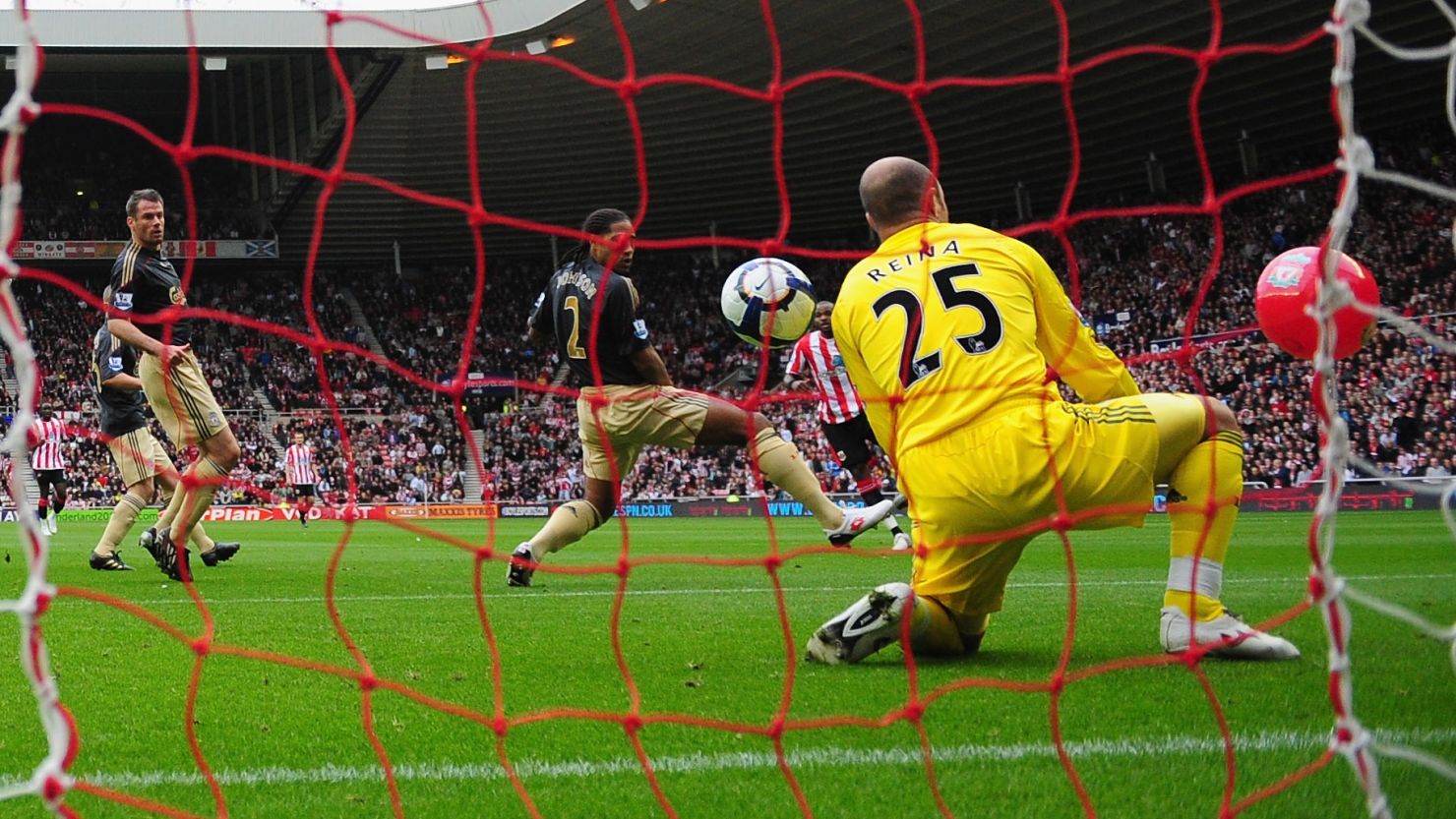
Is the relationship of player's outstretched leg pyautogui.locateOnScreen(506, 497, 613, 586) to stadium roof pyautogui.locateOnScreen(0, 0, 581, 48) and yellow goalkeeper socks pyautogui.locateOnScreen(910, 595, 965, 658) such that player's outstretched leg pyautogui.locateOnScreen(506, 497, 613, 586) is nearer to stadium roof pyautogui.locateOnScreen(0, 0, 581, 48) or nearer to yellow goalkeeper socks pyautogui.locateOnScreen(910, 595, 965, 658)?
yellow goalkeeper socks pyautogui.locateOnScreen(910, 595, 965, 658)

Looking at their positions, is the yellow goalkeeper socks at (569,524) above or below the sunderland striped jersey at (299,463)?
above

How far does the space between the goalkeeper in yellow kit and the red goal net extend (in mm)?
175

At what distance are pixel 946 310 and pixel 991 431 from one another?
1.23 ft

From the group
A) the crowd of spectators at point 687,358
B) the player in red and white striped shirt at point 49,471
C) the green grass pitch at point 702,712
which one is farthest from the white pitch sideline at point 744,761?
the player in red and white striped shirt at point 49,471

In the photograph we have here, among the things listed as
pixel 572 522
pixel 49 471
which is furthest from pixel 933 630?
pixel 49 471

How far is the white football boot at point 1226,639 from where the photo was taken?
4.04 meters

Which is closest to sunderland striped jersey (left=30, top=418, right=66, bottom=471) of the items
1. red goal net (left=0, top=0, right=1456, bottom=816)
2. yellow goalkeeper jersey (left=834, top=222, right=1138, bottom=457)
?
red goal net (left=0, top=0, right=1456, bottom=816)

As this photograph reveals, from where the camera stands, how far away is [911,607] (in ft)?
13.4

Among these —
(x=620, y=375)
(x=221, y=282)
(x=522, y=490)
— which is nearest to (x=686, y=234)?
(x=522, y=490)

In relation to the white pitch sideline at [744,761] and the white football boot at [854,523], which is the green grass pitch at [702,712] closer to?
the white pitch sideline at [744,761]

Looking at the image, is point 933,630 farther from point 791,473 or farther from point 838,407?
point 838,407

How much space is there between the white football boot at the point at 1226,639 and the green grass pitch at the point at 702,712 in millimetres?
80

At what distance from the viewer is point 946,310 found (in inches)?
151

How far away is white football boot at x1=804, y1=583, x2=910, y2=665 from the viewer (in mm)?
4148
